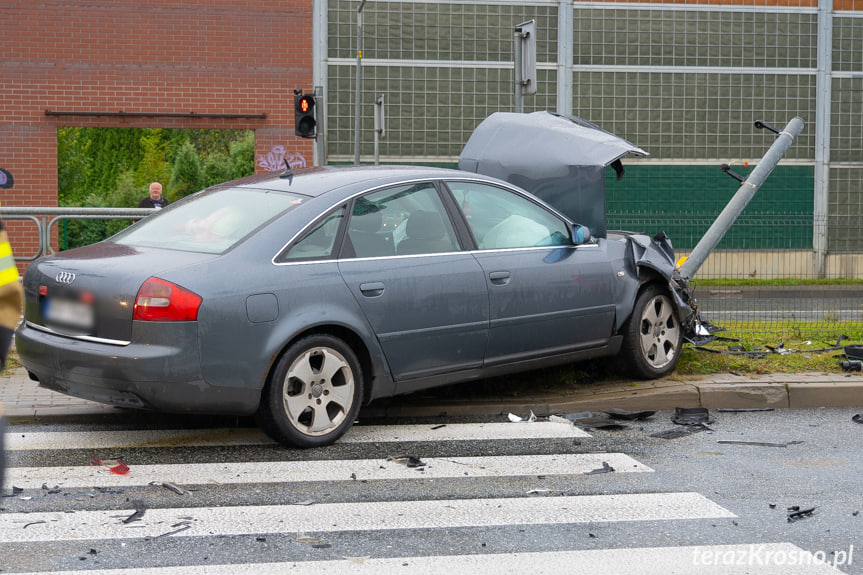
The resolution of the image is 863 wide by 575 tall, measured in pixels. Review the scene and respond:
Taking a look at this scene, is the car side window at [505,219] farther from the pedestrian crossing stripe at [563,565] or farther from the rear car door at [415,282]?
the pedestrian crossing stripe at [563,565]

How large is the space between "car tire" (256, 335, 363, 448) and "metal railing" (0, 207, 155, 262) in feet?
15.3

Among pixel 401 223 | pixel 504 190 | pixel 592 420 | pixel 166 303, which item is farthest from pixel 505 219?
pixel 166 303

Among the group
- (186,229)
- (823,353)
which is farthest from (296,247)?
(823,353)

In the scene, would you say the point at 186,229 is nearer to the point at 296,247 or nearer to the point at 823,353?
the point at 296,247

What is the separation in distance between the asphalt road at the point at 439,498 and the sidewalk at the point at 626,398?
0.24 meters

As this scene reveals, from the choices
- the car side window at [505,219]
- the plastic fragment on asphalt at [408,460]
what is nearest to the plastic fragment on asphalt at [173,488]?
the plastic fragment on asphalt at [408,460]

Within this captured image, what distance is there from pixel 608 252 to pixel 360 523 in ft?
11.4

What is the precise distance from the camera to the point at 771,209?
76.2 ft

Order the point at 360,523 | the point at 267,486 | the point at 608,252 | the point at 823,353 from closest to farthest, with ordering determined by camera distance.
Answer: the point at 360,523 < the point at 267,486 < the point at 608,252 < the point at 823,353

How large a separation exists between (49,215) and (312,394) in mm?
5237

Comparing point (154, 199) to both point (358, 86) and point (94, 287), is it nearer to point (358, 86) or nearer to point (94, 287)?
point (358, 86)

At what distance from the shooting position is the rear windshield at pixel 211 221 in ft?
19.7

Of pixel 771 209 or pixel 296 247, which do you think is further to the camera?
pixel 771 209

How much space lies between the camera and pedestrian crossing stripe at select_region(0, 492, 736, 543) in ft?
14.6
